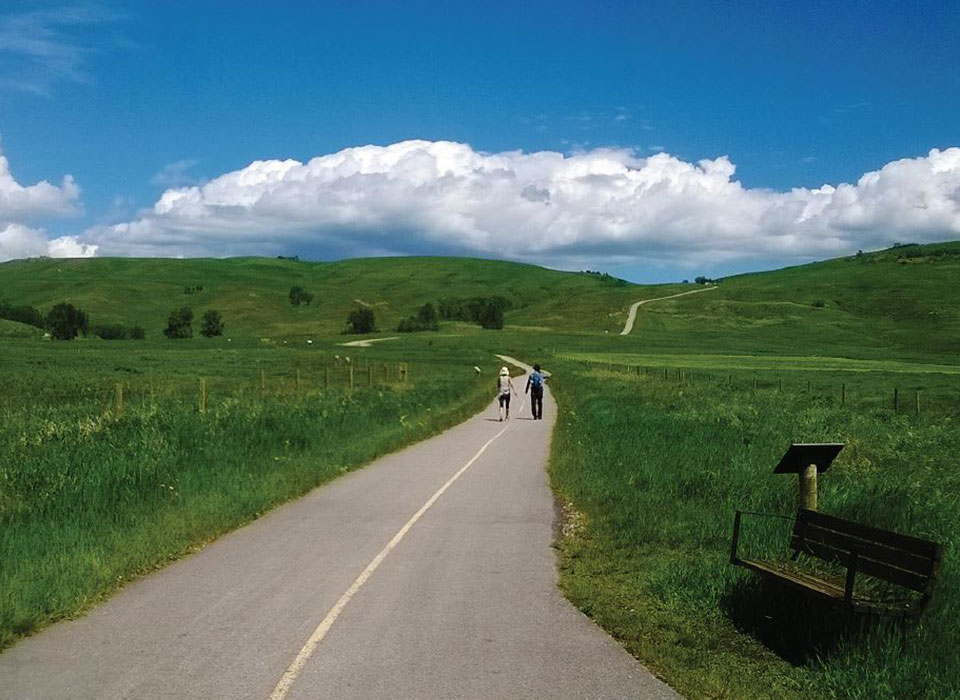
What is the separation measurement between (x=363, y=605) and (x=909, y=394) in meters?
50.1

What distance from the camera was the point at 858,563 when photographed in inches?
304

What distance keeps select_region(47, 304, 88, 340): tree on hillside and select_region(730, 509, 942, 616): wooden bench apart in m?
152

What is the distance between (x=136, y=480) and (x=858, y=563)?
9868 mm

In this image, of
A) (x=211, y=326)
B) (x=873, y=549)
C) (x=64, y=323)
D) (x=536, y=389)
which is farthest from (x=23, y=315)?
(x=873, y=549)

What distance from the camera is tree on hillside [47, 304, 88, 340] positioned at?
482 feet

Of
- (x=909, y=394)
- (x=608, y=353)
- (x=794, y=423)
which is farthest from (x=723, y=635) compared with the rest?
(x=608, y=353)

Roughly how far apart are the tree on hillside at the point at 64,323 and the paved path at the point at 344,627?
484 ft

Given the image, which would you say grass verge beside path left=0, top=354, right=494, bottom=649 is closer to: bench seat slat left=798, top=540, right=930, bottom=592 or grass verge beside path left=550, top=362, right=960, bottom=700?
grass verge beside path left=550, top=362, right=960, bottom=700

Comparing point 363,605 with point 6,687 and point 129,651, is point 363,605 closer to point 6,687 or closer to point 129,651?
point 129,651

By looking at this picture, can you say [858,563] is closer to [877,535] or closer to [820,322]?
[877,535]

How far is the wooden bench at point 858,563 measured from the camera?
698cm

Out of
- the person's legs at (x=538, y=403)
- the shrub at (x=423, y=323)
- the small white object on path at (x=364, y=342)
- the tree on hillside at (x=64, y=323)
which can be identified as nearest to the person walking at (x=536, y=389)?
the person's legs at (x=538, y=403)

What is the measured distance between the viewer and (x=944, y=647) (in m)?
6.93

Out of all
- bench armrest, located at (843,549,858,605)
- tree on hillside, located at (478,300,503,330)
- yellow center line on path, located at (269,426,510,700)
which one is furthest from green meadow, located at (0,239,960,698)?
tree on hillside, located at (478,300,503,330)
